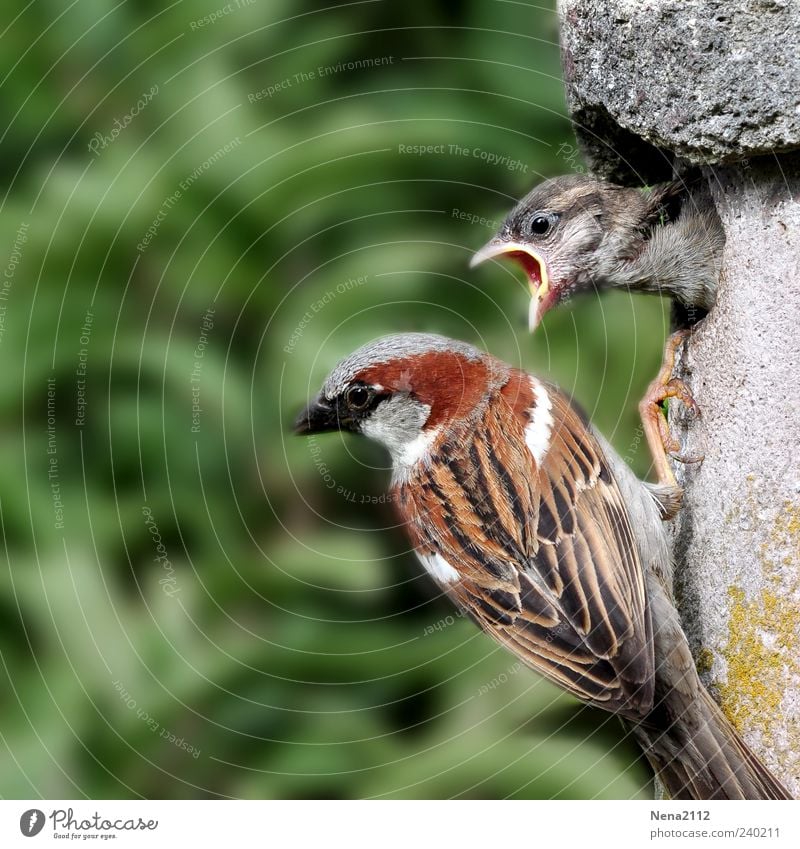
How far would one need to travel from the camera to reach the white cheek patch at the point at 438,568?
1374 mm

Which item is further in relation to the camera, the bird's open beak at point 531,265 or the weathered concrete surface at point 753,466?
the bird's open beak at point 531,265

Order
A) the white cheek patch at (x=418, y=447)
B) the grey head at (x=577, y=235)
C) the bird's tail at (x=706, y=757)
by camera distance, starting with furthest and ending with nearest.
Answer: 1. the white cheek patch at (x=418, y=447)
2. the grey head at (x=577, y=235)
3. the bird's tail at (x=706, y=757)

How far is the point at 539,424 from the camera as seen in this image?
1.41 m

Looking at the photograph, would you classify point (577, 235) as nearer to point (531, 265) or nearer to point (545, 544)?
point (531, 265)

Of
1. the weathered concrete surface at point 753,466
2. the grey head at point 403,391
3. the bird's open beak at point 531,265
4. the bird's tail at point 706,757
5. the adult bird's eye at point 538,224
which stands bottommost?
the bird's tail at point 706,757

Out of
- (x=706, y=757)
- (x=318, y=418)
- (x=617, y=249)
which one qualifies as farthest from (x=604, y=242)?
A: (x=706, y=757)

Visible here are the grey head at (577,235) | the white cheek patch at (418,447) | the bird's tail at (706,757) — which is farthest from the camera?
the white cheek patch at (418,447)

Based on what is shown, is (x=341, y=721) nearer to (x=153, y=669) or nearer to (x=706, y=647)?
(x=153, y=669)

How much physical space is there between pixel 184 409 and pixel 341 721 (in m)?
0.51

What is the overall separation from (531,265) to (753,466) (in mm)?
367

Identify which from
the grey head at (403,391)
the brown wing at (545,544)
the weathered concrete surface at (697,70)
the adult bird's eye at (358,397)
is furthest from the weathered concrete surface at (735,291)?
the adult bird's eye at (358,397)

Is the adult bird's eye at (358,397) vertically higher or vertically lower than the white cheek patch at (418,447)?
higher

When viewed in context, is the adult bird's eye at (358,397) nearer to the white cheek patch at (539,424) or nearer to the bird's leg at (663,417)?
the white cheek patch at (539,424)

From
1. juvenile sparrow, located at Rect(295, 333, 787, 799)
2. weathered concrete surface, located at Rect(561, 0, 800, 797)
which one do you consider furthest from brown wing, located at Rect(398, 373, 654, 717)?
weathered concrete surface, located at Rect(561, 0, 800, 797)
